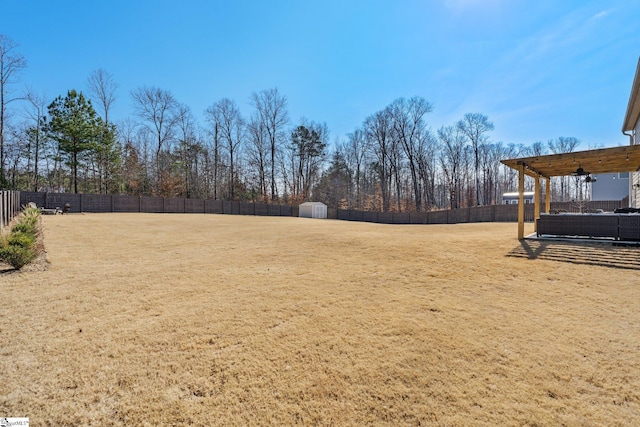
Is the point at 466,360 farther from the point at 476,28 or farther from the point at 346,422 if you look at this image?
the point at 476,28

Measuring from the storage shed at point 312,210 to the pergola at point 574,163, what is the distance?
20.0 m

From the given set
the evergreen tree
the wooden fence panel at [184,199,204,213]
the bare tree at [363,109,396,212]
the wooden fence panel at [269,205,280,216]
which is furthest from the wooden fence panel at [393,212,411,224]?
the evergreen tree

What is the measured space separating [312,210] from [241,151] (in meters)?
12.6

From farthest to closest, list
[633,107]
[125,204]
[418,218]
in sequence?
[418,218] → [125,204] → [633,107]

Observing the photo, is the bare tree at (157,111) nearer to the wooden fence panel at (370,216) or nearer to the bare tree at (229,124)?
the bare tree at (229,124)

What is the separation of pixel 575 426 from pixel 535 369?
57 cm

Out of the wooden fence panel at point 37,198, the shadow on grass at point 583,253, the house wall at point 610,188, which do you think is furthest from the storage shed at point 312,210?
the shadow on grass at point 583,253

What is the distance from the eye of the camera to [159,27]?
35.2ft

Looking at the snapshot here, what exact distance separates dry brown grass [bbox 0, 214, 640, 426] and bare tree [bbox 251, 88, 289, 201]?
30621 millimetres

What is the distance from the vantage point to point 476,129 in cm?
3431

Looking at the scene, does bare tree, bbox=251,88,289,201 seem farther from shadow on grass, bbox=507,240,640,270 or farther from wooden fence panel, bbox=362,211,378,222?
shadow on grass, bbox=507,240,640,270

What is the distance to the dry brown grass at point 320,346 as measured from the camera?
1.74m

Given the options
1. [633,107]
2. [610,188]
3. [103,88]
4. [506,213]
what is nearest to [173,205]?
[103,88]

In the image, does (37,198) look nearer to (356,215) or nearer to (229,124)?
(229,124)
